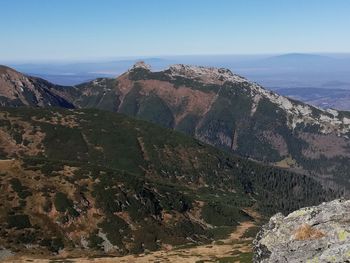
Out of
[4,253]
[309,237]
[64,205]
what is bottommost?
[4,253]

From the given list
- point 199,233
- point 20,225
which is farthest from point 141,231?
point 20,225

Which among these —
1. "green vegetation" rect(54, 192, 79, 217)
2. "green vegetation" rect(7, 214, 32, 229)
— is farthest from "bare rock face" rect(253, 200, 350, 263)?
"green vegetation" rect(54, 192, 79, 217)

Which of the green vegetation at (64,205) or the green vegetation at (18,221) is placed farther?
the green vegetation at (64,205)

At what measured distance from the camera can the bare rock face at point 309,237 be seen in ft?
88.5

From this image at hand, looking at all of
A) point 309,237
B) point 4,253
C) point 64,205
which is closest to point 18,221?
point 64,205

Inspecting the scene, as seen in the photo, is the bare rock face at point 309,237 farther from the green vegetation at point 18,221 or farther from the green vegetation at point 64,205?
the green vegetation at point 64,205

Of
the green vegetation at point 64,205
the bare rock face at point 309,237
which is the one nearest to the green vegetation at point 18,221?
the green vegetation at point 64,205

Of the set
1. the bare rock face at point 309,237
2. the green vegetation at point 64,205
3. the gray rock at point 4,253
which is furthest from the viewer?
the green vegetation at point 64,205

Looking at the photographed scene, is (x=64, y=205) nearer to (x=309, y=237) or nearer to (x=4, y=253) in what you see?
(x=4, y=253)

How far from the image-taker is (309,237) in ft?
102

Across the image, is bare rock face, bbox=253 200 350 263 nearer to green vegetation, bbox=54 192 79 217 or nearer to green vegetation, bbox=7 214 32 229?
green vegetation, bbox=7 214 32 229

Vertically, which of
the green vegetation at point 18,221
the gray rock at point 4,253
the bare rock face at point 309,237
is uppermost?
the bare rock face at point 309,237

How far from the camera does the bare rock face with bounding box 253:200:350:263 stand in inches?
1062

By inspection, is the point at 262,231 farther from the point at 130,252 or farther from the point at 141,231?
the point at 141,231
